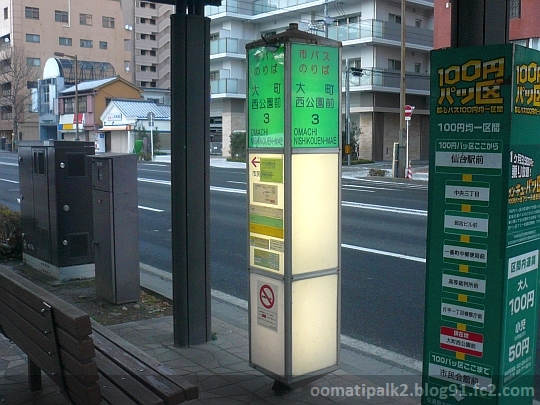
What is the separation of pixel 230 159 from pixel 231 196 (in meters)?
25.8

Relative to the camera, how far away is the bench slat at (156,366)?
11.2ft

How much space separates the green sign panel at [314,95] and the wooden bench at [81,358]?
1648 millimetres

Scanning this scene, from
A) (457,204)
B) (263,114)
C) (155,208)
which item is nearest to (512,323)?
(457,204)

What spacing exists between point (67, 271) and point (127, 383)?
4650 millimetres

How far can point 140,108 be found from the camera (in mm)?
54094

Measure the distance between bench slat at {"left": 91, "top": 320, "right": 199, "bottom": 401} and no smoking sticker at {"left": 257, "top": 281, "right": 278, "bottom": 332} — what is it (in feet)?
2.63

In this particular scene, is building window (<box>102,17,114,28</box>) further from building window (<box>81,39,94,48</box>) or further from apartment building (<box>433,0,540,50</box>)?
apartment building (<box>433,0,540,50</box>)

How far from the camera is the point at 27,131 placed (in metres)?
77.8

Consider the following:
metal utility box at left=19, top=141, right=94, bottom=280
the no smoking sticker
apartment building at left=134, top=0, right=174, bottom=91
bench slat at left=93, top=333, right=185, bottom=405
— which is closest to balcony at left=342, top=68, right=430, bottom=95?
metal utility box at left=19, top=141, right=94, bottom=280

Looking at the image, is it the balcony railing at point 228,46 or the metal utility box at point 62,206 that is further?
the balcony railing at point 228,46

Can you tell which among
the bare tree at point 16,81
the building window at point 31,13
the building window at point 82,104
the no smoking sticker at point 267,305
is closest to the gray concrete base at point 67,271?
the no smoking sticker at point 267,305

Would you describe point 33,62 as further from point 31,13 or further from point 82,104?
point 82,104

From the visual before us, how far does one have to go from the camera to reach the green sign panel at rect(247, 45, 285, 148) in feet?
13.5

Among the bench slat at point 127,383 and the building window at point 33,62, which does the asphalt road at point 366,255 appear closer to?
the bench slat at point 127,383
